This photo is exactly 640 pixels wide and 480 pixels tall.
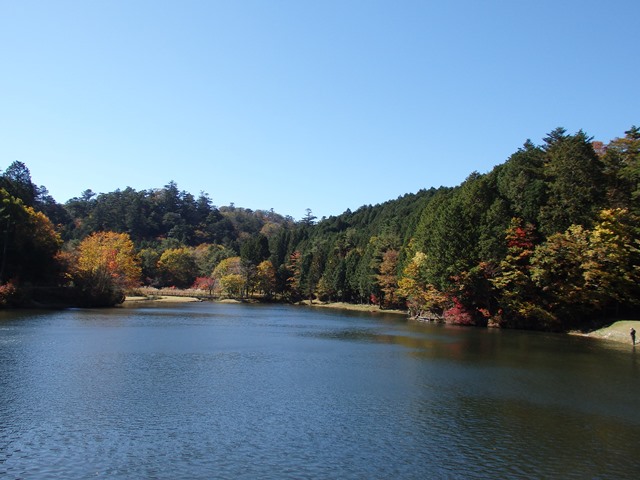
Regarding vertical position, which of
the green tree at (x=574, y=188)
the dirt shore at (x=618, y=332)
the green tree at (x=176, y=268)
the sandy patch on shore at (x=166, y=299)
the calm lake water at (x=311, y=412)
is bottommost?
the calm lake water at (x=311, y=412)

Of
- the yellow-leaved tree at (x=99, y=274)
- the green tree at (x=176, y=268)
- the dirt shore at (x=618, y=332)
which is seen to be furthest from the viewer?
the green tree at (x=176, y=268)

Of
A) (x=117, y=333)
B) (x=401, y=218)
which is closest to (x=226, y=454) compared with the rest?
(x=117, y=333)

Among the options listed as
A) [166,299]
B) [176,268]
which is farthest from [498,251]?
[176,268]

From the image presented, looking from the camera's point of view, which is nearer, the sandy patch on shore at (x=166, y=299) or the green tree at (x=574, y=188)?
the green tree at (x=574, y=188)

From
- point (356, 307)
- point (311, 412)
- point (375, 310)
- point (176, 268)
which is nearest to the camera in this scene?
point (311, 412)

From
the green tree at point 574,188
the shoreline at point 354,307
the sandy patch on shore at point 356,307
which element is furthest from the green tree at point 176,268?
the green tree at point 574,188

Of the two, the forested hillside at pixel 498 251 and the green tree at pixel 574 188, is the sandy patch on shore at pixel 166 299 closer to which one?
the forested hillside at pixel 498 251

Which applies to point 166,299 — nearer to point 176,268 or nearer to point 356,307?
point 176,268

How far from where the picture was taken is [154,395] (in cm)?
2214

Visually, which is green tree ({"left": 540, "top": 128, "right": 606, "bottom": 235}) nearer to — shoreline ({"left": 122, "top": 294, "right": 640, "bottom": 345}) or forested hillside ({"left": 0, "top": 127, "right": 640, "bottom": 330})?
forested hillside ({"left": 0, "top": 127, "right": 640, "bottom": 330})

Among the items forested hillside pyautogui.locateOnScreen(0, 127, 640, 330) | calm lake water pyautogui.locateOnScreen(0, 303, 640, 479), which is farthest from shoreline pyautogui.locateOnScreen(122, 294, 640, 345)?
calm lake water pyautogui.locateOnScreen(0, 303, 640, 479)

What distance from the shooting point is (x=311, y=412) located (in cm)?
2003

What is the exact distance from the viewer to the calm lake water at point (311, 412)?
1460 centimetres

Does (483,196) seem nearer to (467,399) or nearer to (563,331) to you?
(563,331)
